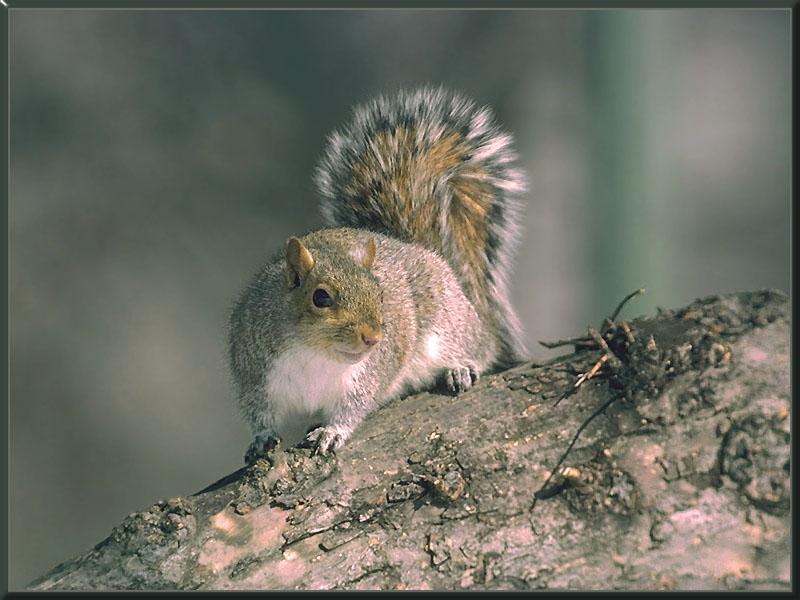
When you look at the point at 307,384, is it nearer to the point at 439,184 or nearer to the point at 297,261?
the point at 297,261

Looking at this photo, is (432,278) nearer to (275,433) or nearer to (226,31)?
(275,433)

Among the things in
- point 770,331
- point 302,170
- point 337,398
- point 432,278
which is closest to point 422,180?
point 432,278

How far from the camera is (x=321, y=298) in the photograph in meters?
2.27

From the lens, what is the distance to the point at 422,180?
283 centimetres

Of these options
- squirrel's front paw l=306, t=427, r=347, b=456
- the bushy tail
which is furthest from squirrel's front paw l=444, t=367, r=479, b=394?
the bushy tail

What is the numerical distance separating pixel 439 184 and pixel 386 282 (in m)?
0.47

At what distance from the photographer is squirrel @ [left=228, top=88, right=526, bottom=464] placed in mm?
2281

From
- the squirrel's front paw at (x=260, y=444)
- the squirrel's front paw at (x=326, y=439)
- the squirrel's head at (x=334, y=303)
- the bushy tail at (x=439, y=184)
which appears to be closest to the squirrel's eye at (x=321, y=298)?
the squirrel's head at (x=334, y=303)

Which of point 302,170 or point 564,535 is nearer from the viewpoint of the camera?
point 564,535

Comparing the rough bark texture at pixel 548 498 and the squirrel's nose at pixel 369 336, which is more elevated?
the squirrel's nose at pixel 369 336

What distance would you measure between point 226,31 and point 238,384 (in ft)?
10.7

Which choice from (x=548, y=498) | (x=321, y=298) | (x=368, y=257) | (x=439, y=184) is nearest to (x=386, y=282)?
(x=368, y=257)

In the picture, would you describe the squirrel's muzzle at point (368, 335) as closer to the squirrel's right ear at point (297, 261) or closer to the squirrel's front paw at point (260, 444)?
the squirrel's right ear at point (297, 261)

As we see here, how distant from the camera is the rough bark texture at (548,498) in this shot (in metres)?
1.68
